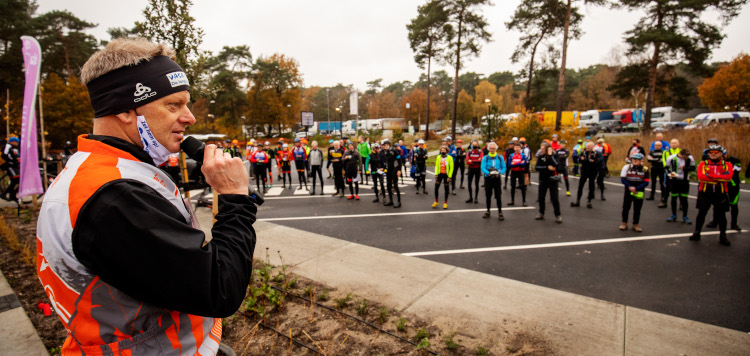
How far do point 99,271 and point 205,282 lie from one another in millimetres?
295

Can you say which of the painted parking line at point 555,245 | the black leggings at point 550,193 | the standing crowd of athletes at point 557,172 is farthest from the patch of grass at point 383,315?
the black leggings at point 550,193

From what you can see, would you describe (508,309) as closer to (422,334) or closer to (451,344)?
(451,344)

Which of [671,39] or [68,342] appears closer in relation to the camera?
[68,342]

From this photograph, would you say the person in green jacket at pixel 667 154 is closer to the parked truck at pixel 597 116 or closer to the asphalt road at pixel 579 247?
the asphalt road at pixel 579 247

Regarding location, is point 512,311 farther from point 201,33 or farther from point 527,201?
point 527,201

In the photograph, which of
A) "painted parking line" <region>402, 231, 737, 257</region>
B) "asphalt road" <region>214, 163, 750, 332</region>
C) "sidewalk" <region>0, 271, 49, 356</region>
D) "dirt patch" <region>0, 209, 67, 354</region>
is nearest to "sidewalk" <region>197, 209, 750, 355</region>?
"asphalt road" <region>214, 163, 750, 332</region>

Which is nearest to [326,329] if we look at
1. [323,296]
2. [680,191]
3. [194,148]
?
[323,296]

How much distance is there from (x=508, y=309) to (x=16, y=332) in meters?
5.29

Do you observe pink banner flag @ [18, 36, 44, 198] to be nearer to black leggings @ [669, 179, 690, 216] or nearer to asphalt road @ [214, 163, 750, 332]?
asphalt road @ [214, 163, 750, 332]

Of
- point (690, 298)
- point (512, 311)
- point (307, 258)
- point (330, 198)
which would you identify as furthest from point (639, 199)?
point (330, 198)

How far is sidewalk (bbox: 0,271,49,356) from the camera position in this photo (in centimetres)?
325

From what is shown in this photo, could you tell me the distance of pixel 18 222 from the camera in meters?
8.36

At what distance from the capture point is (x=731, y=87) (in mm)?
41250

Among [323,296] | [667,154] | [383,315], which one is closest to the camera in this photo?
[383,315]
